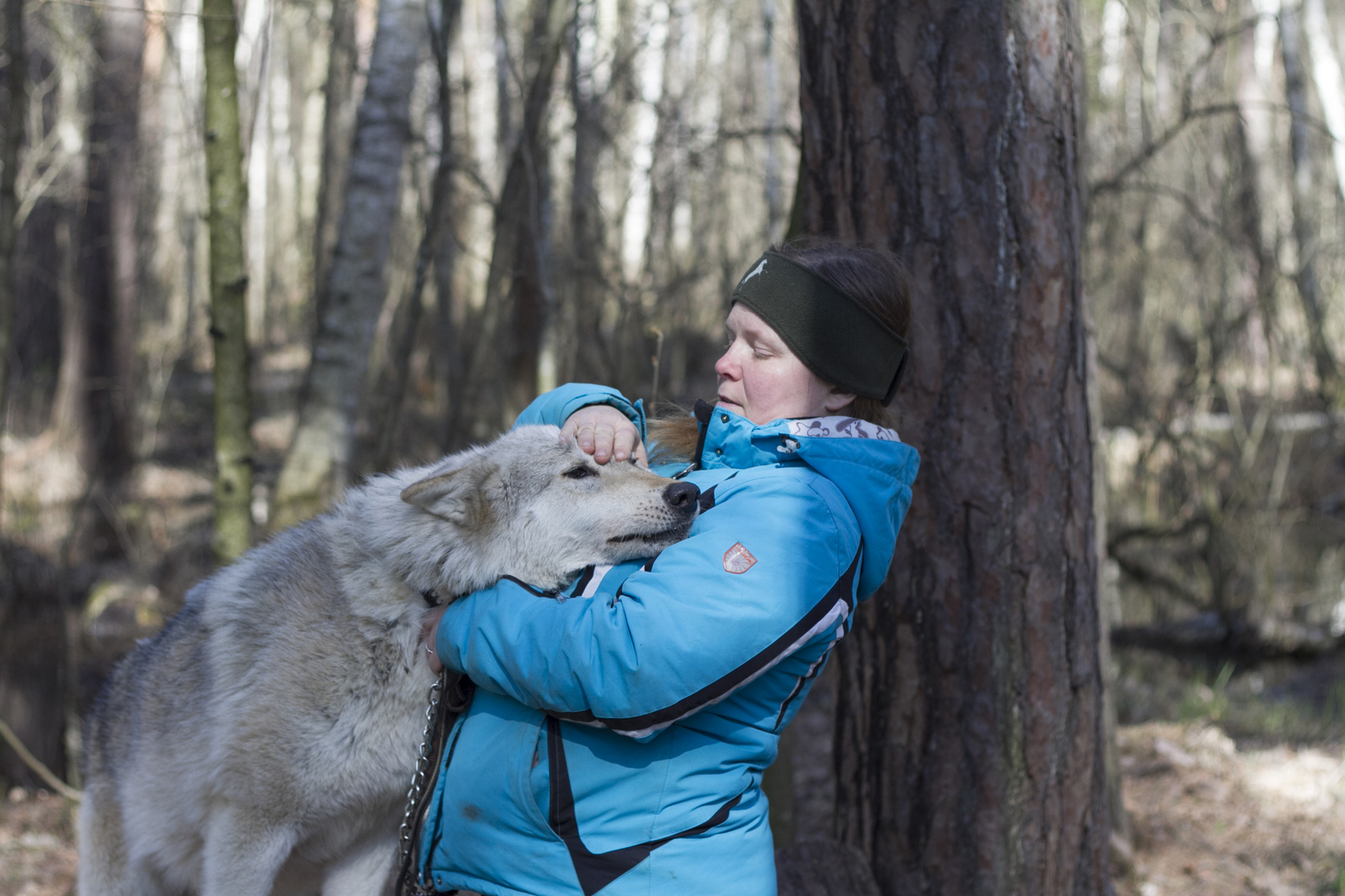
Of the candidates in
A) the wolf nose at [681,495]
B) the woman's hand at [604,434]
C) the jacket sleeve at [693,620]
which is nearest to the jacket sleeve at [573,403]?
the woman's hand at [604,434]

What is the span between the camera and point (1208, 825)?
4203 mm

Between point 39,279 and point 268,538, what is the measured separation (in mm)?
11779

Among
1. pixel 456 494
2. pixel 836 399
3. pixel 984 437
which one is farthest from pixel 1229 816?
pixel 456 494

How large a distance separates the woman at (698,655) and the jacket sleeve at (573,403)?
1.62ft

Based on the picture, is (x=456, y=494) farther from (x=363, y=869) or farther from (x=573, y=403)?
(x=363, y=869)

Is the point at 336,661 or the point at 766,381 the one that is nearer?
the point at 766,381

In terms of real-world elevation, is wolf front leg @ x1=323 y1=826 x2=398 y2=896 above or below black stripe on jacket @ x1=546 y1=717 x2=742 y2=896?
below

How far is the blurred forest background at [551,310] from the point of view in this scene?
577 centimetres

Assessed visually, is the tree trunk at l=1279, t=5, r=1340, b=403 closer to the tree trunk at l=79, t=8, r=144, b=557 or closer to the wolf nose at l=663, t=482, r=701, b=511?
the wolf nose at l=663, t=482, r=701, b=511

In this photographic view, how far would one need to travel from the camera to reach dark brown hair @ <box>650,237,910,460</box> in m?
2.25

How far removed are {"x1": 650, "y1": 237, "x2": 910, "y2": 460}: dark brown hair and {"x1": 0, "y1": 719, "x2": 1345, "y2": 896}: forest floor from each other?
2699 mm

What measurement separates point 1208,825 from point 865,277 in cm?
353

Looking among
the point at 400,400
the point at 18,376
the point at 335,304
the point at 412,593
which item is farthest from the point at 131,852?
the point at 18,376

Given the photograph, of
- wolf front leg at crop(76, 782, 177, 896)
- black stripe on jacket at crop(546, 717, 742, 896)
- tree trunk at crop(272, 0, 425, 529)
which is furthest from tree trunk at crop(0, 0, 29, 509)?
black stripe on jacket at crop(546, 717, 742, 896)
